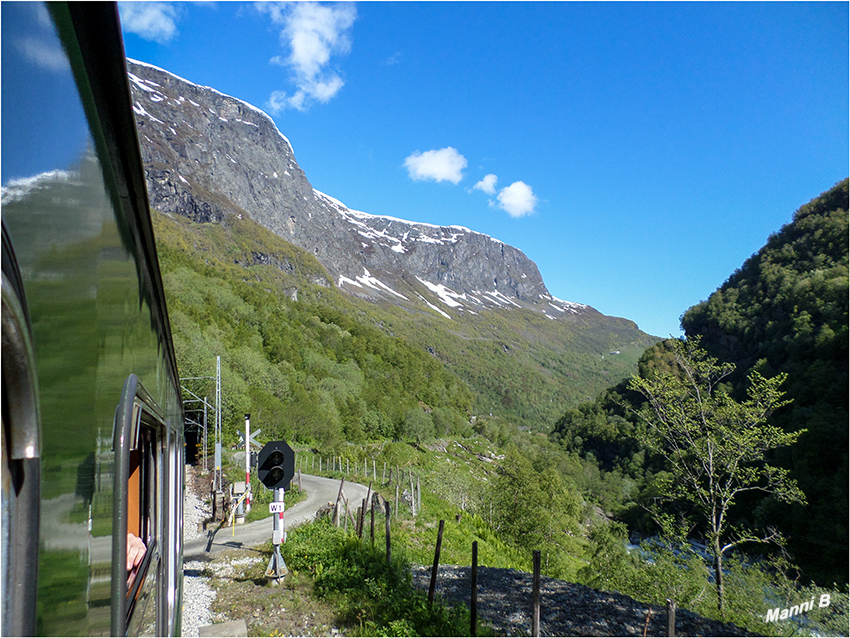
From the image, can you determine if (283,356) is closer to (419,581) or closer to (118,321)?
(419,581)

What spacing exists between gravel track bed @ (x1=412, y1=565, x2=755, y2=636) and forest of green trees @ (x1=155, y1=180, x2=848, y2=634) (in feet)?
7.41

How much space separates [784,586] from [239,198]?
637 feet

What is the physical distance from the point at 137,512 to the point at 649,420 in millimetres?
13788

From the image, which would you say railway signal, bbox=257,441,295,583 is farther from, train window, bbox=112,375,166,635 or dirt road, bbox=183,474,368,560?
train window, bbox=112,375,166,635

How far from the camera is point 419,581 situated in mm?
9500

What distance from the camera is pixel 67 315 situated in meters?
0.96

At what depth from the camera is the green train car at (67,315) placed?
71 centimetres

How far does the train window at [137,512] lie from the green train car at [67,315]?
0.04 ft

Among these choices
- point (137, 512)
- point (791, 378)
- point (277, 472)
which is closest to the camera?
point (137, 512)

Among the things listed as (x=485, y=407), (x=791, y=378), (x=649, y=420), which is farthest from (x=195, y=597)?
(x=485, y=407)

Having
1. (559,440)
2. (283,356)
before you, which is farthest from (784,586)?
(559,440)

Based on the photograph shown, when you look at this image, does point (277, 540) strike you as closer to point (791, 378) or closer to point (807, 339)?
point (791, 378)

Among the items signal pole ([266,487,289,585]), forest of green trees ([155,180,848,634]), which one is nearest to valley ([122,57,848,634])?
forest of green trees ([155,180,848,634])

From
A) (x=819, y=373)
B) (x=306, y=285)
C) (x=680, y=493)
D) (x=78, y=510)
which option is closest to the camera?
(x=78, y=510)
